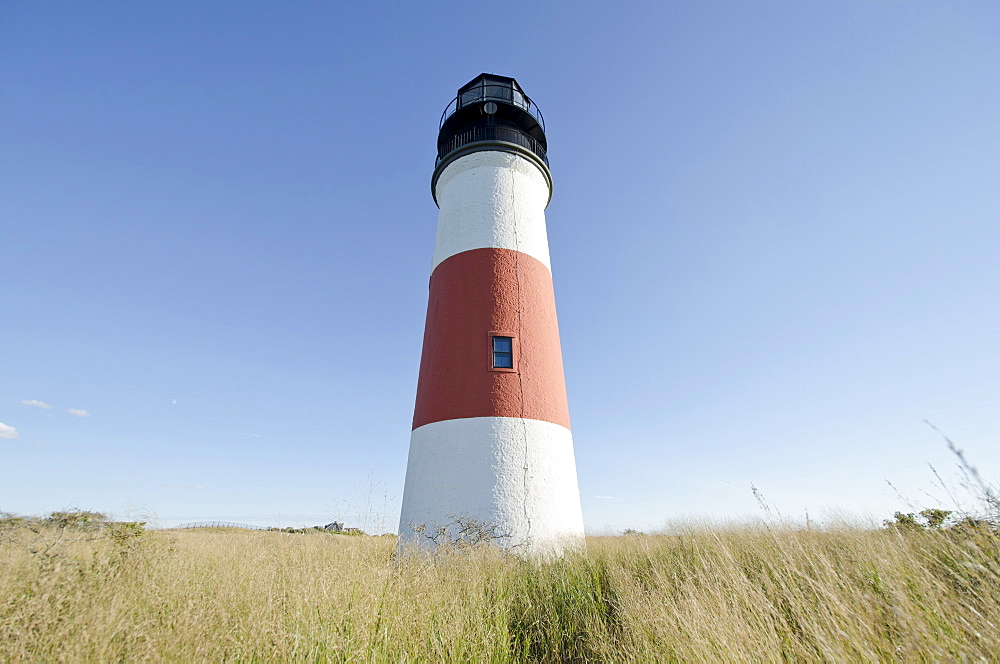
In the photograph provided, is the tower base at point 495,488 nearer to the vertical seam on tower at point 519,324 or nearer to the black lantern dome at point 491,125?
the vertical seam on tower at point 519,324

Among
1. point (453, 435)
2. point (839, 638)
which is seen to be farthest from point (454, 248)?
point (839, 638)

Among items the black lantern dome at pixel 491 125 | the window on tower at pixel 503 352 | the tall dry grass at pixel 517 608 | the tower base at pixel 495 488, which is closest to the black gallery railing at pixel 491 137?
the black lantern dome at pixel 491 125

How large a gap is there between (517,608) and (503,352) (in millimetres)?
5134

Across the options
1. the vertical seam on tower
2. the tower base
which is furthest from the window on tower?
the tower base

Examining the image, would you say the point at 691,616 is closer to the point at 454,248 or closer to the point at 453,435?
the point at 453,435

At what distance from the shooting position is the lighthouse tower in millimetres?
8180

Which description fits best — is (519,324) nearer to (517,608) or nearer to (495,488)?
(495,488)

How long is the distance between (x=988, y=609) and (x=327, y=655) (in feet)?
14.4

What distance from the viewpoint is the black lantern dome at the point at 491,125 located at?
444 inches

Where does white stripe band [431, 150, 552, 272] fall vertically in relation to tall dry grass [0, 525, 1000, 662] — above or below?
above

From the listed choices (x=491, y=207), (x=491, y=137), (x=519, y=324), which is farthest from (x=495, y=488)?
(x=491, y=137)

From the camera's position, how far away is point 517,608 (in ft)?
16.2

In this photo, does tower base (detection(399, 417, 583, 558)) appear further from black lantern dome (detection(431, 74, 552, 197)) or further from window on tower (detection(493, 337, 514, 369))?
black lantern dome (detection(431, 74, 552, 197))

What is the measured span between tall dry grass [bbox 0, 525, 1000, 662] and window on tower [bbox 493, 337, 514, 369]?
14.4ft
